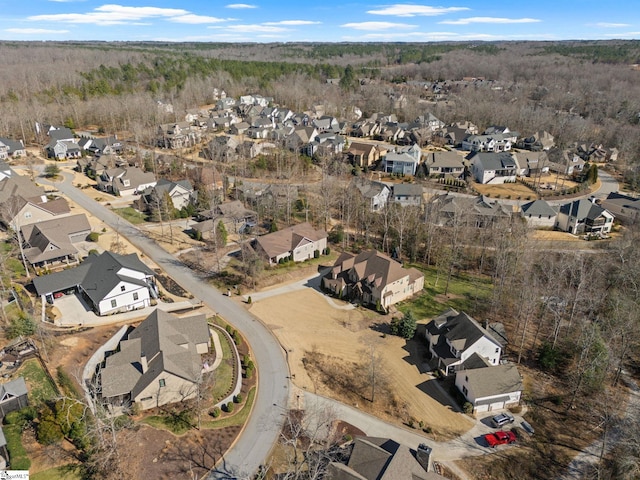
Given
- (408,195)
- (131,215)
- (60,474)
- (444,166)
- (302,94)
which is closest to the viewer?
(60,474)

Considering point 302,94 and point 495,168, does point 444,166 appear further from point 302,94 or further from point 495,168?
point 302,94

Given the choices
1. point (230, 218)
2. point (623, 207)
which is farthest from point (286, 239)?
point (623, 207)

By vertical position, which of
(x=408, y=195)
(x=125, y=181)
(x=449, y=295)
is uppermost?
(x=125, y=181)

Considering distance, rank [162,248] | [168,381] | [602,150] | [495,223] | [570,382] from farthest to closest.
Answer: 1. [602,150]
2. [495,223]
3. [162,248]
4. [570,382]
5. [168,381]

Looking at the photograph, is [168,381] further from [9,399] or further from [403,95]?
[403,95]

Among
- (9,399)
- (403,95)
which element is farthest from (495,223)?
(403,95)

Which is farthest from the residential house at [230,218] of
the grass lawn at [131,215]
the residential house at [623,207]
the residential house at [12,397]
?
the residential house at [623,207]
